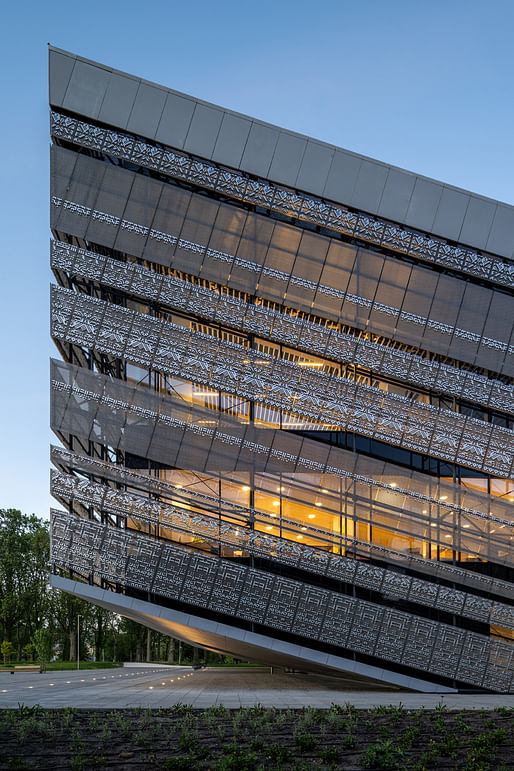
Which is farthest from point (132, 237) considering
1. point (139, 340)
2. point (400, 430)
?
point (400, 430)

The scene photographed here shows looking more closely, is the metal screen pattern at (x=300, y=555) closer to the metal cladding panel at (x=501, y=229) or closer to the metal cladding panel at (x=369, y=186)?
the metal cladding panel at (x=369, y=186)

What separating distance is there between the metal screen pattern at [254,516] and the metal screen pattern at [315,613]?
5.05 feet

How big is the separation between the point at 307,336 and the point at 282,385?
184cm

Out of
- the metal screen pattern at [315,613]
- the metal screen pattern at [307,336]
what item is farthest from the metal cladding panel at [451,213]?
the metal screen pattern at [315,613]

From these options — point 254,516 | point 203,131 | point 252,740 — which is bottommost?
point 252,740

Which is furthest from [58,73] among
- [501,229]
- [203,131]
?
[501,229]

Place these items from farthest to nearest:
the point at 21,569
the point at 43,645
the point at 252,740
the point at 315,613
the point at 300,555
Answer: the point at 21,569 < the point at 43,645 < the point at 300,555 < the point at 315,613 < the point at 252,740

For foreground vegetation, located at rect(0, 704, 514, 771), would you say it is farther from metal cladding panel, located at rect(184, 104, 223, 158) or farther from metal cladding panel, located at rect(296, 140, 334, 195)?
metal cladding panel, located at rect(184, 104, 223, 158)

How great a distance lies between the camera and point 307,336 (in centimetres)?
2303

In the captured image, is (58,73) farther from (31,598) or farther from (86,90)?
(31,598)

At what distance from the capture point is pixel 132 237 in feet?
76.2

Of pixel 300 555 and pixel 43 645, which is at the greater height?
pixel 300 555

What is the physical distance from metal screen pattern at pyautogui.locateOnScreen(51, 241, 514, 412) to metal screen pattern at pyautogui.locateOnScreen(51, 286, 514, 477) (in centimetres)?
73

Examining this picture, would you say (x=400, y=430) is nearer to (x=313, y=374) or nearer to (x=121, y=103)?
(x=313, y=374)
